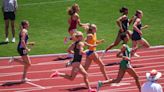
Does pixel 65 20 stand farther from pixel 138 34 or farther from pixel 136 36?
pixel 138 34

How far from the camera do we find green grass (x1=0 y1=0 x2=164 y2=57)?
2509 centimetres

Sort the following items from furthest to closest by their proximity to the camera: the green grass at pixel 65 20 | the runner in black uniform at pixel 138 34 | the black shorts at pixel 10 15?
the black shorts at pixel 10 15
the green grass at pixel 65 20
the runner in black uniform at pixel 138 34

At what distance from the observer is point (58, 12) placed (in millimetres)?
30984

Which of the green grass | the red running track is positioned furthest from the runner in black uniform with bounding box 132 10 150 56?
the green grass

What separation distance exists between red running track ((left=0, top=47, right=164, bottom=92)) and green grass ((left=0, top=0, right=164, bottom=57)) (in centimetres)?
155

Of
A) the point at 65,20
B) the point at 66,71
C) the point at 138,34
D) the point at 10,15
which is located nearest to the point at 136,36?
the point at 138,34

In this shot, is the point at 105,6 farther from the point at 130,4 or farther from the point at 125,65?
the point at 125,65

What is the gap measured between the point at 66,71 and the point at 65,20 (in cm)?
875

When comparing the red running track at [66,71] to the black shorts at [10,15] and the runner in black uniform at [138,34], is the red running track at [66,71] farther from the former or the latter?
the black shorts at [10,15]

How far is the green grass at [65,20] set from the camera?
82.3 feet

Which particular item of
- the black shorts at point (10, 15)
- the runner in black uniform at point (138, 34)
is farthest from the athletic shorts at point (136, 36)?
the black shorts at point (10, 15)

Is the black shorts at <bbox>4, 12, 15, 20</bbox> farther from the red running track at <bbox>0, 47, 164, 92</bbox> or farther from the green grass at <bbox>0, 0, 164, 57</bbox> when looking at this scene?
the red running track at <bbox>0, 47, 164, 92</bbox>

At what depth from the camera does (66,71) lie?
2119 cm

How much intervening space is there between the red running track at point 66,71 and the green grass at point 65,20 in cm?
155
